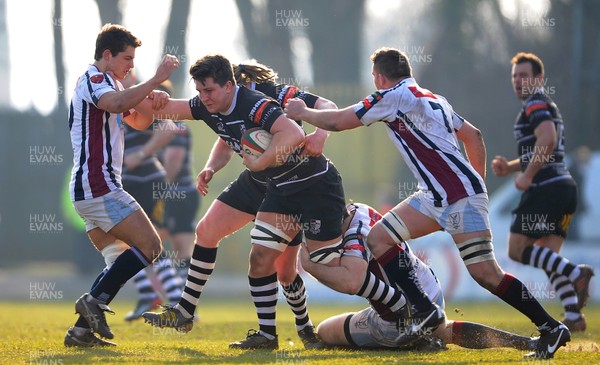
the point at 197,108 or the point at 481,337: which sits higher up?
the point at 197,108

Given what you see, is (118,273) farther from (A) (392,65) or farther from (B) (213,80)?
(A) (392,65)

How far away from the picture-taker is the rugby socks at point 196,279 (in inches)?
328

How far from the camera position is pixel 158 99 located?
8.33 metres

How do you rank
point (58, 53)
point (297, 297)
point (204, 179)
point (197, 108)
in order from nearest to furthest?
point (197, 108), point (297, 297), point (204, 179), point (58, 53)

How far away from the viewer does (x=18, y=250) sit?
3291cm

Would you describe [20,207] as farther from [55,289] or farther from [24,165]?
[55,289]

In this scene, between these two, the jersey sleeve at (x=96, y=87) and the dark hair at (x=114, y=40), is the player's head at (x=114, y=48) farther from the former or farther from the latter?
the jersey sleeve at (x=96, y=87)

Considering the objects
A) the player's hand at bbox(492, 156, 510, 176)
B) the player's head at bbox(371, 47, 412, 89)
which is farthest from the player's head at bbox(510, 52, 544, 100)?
the player's head at bbox(371, 47, 412, 89)

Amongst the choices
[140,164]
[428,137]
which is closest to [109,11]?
[140,164]

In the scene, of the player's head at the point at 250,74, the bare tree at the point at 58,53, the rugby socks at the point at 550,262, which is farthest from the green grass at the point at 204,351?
the bare tree at the point at 58,53

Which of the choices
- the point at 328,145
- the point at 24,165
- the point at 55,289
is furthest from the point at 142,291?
the point at 24,165

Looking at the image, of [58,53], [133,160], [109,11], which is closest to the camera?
[133,160]

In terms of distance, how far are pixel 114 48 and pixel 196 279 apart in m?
1.85

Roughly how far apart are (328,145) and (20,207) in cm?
961
